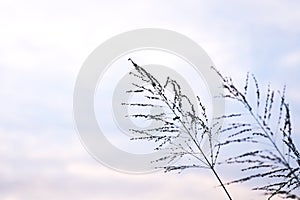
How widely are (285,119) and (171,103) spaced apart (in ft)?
4.72

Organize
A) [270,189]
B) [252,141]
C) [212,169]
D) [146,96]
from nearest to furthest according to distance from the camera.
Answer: [270,189]
[252,141]
[212,169]
[146,96]

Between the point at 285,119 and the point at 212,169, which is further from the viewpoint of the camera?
the point at 212,169

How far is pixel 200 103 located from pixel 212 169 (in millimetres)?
763

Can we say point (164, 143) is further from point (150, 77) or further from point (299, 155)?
point (299, 155)

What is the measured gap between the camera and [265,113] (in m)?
2.78

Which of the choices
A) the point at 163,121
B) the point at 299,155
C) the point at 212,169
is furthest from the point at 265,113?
the point at 163,121

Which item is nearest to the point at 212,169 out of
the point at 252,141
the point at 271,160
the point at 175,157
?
the point at 175,157

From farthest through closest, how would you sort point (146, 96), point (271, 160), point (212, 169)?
point (146, 96)
point (212, 169)
point (271, 160)

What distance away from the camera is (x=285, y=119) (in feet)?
8.73

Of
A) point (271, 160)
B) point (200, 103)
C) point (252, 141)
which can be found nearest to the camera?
point (271, 160)

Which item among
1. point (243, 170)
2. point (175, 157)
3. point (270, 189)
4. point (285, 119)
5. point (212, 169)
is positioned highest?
point (175, 157)

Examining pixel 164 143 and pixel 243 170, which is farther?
pixel 164 143

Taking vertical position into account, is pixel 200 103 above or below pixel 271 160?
above

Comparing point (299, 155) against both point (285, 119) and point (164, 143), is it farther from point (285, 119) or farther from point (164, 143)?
point (164, 143)
